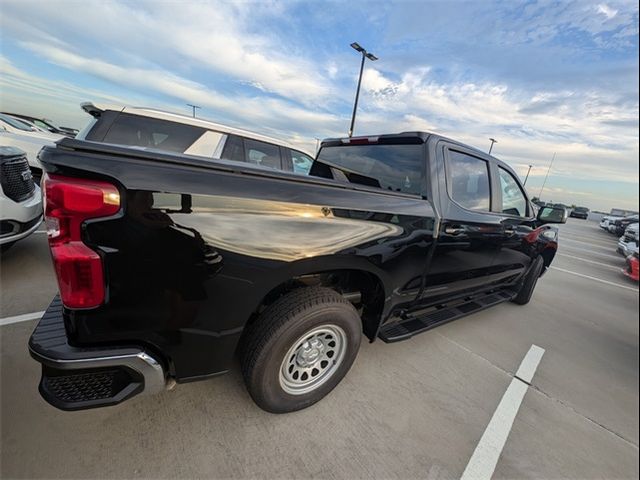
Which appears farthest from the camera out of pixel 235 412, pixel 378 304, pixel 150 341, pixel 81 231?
pixel 378 304

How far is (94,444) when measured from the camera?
1.77m

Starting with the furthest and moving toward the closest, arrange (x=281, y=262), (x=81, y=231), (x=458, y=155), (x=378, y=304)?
(x=458, y=155) → (x=378, y=304) → (x=281, y=262) → (x=81, y=231)

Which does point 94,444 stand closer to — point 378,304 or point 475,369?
point 378,304

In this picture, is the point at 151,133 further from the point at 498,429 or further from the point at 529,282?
the point at 529,282

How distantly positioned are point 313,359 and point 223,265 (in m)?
1.07

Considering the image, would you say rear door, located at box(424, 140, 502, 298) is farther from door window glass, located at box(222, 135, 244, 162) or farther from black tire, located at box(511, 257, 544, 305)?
door window glass, located at box(222, 135, 244, 162)

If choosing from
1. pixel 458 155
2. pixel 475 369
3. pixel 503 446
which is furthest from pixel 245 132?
pixel 503 446

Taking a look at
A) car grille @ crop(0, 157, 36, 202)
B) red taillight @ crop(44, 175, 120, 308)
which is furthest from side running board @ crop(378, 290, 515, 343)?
car grille @ crop(0, 157, 36, 202)

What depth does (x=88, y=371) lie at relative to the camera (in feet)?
4.66

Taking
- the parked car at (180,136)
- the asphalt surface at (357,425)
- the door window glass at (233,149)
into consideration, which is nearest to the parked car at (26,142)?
the parked car at (180,136)

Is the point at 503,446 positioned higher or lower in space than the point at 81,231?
lower

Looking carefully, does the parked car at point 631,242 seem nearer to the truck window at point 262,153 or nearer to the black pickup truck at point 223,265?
the black pickup truck at point 223,265

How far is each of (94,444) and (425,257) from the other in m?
2.48

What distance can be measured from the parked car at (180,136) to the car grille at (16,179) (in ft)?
2.50
